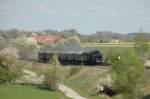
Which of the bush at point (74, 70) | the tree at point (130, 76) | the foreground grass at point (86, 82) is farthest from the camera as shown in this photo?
the bush at point (74, 70)

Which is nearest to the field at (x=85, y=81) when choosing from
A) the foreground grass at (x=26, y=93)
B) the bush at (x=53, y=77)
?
A: the bush at (x=53, y=77)

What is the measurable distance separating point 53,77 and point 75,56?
28931 mm

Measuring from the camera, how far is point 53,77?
48.6m

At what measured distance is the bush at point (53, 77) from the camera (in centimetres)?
4856

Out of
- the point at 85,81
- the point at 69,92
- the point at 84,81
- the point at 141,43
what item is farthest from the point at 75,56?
the point at 69,92

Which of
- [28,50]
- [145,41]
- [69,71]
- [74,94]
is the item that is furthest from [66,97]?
[28,50]

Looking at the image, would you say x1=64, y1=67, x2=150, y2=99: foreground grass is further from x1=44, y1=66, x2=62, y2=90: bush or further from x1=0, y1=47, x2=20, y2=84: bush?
x1=0, y1=47, x2=20, y2=84: bush

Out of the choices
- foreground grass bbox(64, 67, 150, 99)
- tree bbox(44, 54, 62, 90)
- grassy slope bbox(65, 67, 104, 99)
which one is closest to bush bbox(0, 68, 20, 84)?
tree bbox(44, 54, 62, 90)

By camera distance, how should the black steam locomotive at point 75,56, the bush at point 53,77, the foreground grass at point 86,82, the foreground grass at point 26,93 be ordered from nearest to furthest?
1. the foreground grass at point 26,93
2. the foreground grass at point 86,82
3. the bush at point 53,77
4. the black steam locomotive at point 75,56

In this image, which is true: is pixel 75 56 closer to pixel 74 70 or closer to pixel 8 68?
pixel 74 70

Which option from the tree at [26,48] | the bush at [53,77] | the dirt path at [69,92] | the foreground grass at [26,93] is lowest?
the dirt path at [69,92]

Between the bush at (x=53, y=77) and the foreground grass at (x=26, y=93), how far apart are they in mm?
1959

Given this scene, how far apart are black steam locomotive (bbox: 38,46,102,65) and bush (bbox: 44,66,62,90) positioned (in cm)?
2435

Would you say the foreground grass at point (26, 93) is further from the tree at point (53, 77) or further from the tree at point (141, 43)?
the tree at point (141, 43)
